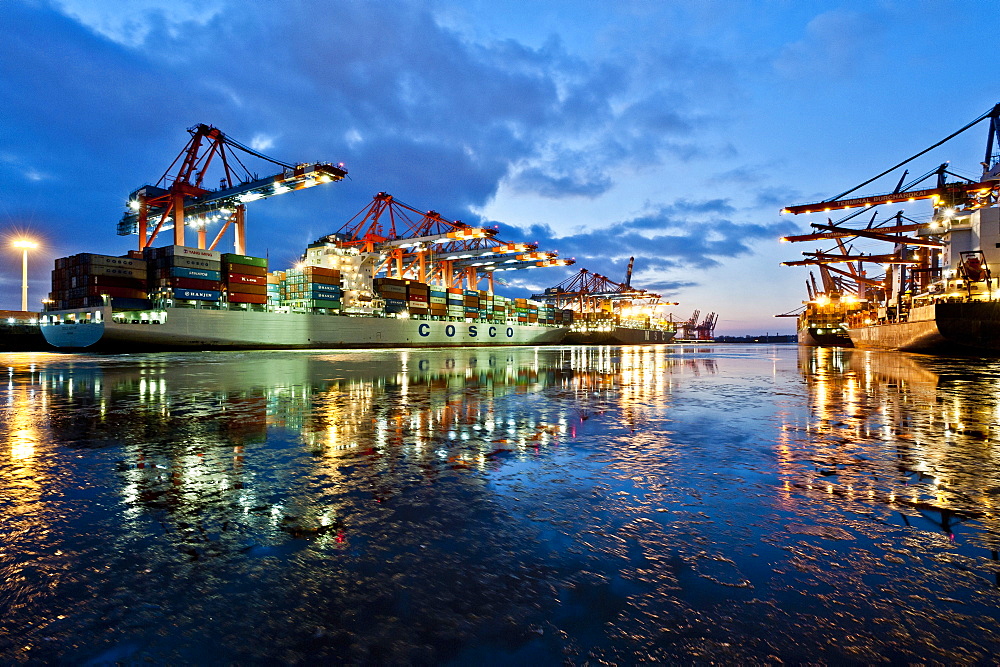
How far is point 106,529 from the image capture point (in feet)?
8.35

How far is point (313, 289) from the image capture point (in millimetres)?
52625

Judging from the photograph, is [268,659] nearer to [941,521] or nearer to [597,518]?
[597,518]

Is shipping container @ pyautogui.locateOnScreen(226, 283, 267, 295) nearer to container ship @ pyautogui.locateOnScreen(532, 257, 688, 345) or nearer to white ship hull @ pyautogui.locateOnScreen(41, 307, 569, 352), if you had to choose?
white ship hull @ pyautogui.locateOnScreen(41, 307, 569, 352)

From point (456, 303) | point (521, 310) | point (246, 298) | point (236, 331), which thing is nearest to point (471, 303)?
point (456, 303)

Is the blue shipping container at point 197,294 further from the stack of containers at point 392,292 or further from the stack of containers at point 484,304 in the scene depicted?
the stack of containers at point 484,304

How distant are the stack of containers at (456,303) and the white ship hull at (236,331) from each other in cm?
294

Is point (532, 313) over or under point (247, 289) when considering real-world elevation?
under

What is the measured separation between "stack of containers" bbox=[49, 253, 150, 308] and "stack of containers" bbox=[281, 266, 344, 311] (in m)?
14.3

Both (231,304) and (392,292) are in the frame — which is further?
(392,292)

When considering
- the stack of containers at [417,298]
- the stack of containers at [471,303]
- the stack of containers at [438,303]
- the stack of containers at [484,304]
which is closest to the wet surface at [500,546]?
the stack of containers at [417,298]

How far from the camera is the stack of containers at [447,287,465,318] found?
7045cm

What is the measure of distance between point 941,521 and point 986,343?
32.3m

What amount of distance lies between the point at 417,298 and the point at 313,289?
618 inches

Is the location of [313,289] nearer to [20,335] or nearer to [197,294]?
[197,294]
